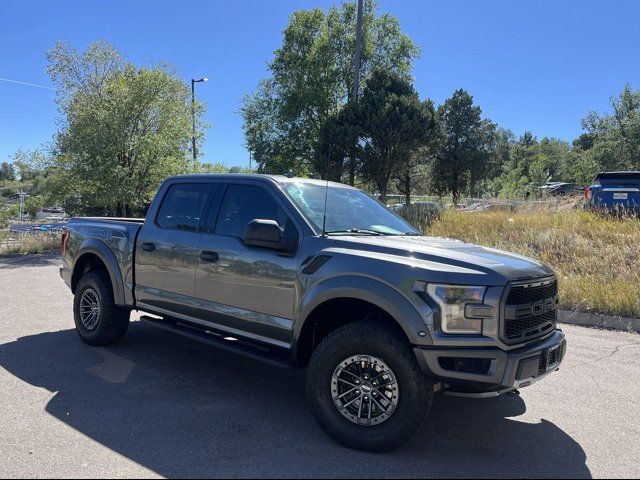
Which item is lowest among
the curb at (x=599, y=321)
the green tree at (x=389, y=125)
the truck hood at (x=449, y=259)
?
the curb at (x=599, y=321)

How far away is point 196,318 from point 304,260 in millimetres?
1426

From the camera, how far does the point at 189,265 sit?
474 centimetres

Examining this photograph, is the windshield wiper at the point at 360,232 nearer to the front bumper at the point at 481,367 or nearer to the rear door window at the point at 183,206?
the front bumper at the point at 481,367

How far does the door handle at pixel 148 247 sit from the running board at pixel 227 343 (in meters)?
0.68

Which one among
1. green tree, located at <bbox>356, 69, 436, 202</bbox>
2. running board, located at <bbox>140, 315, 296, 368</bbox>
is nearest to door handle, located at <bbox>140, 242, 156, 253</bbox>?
running board, located at <bbox>140, 315, 296, 368</bbox>

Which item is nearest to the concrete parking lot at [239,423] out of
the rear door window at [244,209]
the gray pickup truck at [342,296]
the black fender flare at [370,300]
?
the gray pickup truck at [342,296]

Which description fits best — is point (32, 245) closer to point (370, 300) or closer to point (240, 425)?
point (240, 425)

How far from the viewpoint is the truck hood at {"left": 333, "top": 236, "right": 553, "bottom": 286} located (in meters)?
3.28

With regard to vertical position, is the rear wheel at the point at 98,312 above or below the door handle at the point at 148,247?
below

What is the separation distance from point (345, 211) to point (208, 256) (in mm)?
1280

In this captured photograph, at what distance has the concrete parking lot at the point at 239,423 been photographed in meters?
3.27

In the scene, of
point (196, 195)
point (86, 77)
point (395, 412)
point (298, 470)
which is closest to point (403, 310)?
point (395, 412)

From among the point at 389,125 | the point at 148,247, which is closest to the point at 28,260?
the point at 148,247

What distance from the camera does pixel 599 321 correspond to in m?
7.60
